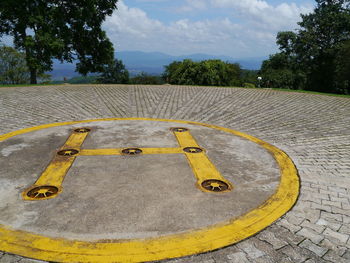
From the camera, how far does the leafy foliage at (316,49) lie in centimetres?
3222

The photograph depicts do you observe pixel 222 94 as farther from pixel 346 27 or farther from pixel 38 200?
pixel 346 27

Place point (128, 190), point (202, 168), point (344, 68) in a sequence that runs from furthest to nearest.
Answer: point (344, 68) → point (202, 168) → point (128, 190)

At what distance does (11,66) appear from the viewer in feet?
106

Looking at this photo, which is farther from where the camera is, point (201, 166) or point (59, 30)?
point (59, 30)

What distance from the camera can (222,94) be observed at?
1153 cm

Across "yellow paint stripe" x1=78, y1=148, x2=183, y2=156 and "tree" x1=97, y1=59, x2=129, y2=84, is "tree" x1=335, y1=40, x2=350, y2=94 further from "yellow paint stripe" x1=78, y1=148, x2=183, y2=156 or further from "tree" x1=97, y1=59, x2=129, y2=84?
"tree" x1=97, y1=59, x2=129, y2=84

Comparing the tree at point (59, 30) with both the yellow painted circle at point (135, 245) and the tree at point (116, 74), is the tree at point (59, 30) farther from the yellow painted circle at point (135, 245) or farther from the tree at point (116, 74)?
the tree at point (116, 74)

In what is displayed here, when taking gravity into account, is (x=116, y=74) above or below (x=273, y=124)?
above

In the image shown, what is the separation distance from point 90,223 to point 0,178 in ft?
6.42

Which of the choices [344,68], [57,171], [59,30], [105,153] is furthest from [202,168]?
[344,68]

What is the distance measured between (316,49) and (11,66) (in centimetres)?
3735

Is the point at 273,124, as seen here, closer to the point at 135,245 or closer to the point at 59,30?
the point at 135,245

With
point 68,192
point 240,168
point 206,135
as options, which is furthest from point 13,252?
point 206,135

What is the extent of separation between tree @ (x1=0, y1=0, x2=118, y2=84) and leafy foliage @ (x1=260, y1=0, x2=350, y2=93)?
64.4ft
